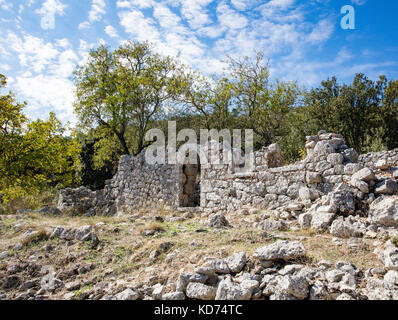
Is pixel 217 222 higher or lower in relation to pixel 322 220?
lower

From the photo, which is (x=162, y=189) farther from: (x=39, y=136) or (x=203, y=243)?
(x=203, y=243)

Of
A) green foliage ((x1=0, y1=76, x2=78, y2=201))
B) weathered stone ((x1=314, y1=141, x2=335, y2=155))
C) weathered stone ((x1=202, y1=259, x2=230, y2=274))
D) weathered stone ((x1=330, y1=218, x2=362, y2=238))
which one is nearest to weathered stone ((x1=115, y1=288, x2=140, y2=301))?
weathered stone ((x1=202, y1=259, x2=230, y2=274))

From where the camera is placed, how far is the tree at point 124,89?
16.1m

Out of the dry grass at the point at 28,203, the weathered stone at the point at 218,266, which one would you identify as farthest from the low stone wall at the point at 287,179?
the dry grass at the point at 28,203

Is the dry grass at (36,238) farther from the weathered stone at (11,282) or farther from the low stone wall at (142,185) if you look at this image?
the low stone wall at (142,185)

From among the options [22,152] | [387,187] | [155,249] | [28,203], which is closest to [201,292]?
[155,249]

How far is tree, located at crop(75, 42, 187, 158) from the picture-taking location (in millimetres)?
16141

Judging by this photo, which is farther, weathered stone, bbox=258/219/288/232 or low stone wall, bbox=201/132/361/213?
low stone wall, bbox=201/132/361/213

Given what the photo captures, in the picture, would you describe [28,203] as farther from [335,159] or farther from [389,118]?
[389,118]

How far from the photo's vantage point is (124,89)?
51.7ft

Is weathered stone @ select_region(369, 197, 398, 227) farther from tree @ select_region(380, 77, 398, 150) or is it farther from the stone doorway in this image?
tree @ select_region(380, 77, 398, 150)

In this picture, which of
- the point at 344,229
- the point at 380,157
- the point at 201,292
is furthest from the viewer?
the point at 380,157

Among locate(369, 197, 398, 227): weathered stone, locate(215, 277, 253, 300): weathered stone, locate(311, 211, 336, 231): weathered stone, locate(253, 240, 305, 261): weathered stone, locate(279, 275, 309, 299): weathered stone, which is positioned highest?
locate(369, 197, 398, 227): weathered stone
